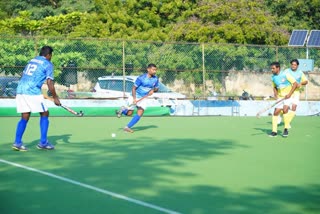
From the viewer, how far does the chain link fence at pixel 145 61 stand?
21375mm

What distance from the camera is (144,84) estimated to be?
1470 centimetres

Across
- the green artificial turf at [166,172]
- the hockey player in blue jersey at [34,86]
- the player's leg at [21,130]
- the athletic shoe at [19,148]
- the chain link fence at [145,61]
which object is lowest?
the green artificial turf at [166,172]

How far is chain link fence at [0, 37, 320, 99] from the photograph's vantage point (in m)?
21.4

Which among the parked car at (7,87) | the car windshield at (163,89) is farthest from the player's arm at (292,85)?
the parked car at (7,87)

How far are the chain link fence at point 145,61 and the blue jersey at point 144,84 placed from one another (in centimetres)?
691

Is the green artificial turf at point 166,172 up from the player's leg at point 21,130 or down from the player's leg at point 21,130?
down

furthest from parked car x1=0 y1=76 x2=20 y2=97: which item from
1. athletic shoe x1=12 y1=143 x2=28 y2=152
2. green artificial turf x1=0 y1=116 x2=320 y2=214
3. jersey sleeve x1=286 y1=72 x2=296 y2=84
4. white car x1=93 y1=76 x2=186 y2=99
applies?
jersey sleeve x1=286 y1=72 x2=296 y2=84

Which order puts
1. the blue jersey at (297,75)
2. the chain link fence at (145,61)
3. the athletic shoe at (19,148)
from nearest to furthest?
the athletic shoe at (19,148) < the blue jersey at (297,75) < the chain link fence at (145,61)

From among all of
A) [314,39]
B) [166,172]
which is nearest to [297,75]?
[166,172]

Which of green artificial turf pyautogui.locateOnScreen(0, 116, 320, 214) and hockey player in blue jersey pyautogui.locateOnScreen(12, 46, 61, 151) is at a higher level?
hockey player in blue jersey pyautogui.locateOnScreen(12, 46, 61, 151)

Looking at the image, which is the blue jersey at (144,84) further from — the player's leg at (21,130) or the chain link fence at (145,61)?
the chain link fence at (145,61)

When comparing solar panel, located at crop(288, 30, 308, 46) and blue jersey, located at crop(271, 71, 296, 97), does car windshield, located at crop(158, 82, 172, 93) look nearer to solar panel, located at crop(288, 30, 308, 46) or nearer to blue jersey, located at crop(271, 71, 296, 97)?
solar panel, located at crop(288, 30, 308, 46)

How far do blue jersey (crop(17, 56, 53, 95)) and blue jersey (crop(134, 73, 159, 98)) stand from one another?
4567mm

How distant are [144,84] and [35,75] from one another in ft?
15.6
